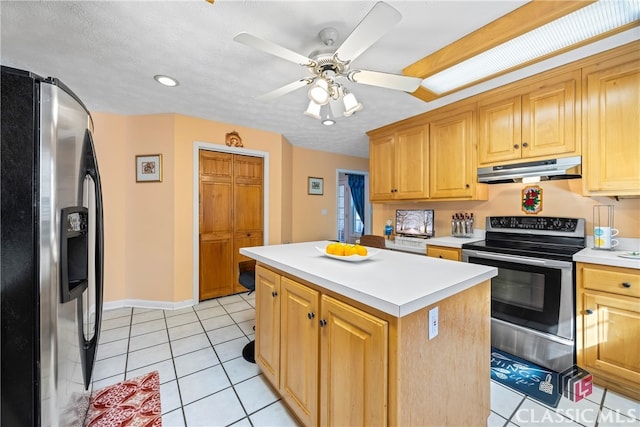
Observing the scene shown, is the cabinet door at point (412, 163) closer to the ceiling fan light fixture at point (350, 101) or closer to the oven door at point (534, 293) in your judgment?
the oven door at point (534, 293)

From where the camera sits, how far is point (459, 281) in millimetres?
1044

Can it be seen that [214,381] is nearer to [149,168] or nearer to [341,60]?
[341,60]

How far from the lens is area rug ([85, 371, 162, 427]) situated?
1.44 m

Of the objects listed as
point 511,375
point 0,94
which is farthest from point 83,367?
point 511,375

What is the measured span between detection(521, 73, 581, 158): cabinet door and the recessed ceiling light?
3118 mm

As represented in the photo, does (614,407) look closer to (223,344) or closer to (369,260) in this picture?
(369,260)

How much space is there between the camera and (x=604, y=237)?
1.94 meters

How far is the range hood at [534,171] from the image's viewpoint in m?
1.98

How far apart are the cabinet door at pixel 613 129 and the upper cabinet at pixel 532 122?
9 centimetres

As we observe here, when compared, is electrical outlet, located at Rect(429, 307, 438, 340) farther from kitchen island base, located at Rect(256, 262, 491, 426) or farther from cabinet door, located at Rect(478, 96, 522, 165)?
cabinet door, located at Rect(478, 96, 522, 165)

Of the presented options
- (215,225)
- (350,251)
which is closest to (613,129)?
(350,251)

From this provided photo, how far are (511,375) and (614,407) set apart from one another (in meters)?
0.50

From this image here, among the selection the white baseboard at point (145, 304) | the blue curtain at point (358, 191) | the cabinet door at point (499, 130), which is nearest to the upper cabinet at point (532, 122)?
the cabinet door at point (499, 130)

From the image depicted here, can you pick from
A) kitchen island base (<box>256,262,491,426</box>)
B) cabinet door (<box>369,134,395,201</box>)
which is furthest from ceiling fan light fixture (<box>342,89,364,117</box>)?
cabinet door (<box>369,134,395,201</box>)
